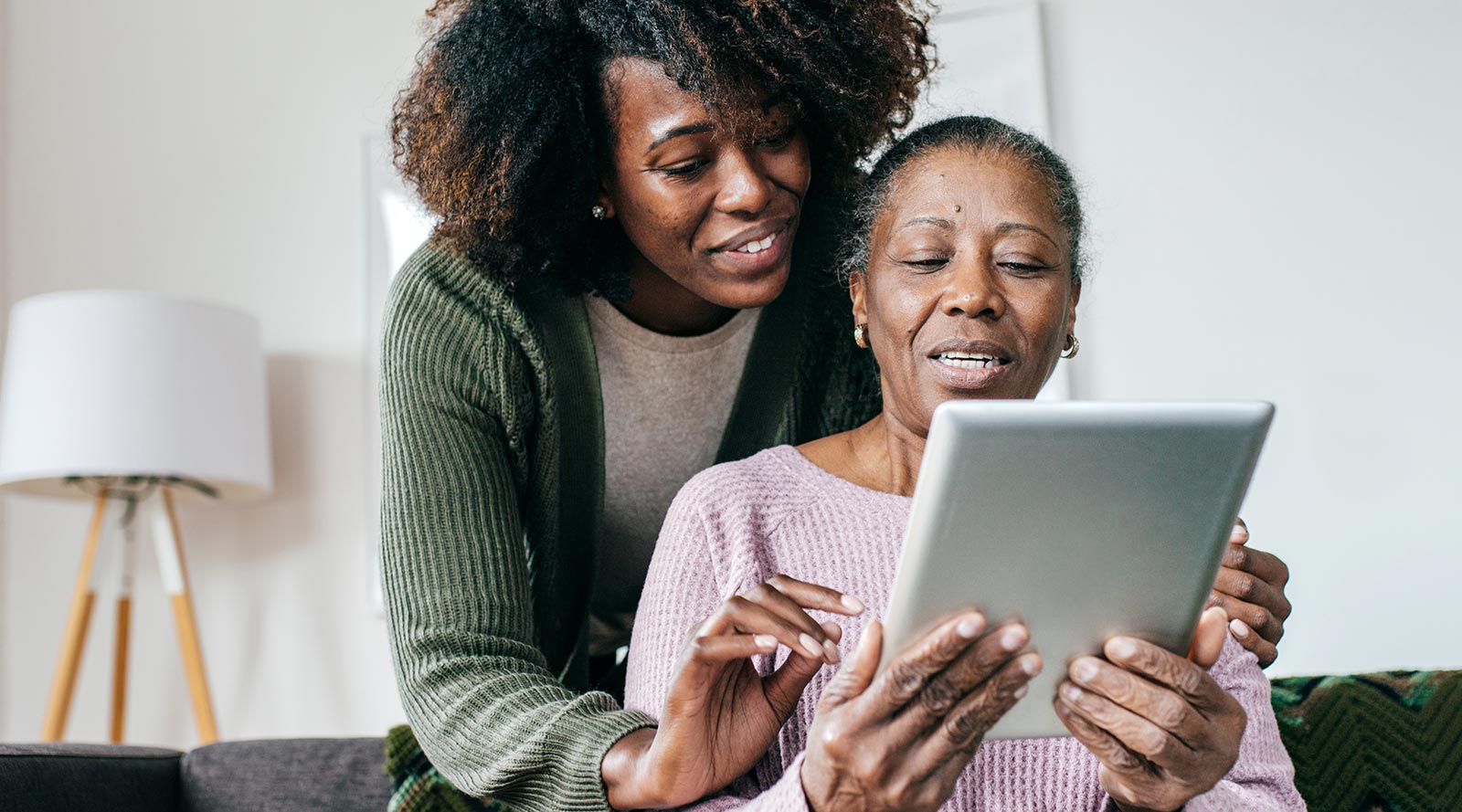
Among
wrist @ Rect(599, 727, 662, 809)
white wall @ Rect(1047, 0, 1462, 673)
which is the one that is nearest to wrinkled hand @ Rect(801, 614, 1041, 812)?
wrist @ Rect(599, 727, 662, 809)

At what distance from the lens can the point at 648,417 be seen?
5.46 feet

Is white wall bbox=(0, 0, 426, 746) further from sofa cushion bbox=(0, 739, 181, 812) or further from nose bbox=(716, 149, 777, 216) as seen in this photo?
nose bbox=(716, 149, 777, 216)

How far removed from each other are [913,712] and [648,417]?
2.61 ft

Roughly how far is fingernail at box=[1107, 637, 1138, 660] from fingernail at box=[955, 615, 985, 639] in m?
0.11

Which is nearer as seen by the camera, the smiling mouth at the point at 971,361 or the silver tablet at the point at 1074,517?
the silver tablet at the point at 1074,517

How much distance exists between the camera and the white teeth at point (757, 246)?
1.45 m

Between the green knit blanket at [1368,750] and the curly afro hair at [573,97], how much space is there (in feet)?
2.13

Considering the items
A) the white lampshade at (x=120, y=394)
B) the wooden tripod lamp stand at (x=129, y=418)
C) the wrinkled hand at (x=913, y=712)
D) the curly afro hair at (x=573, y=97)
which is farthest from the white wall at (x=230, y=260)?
the wrinkled hand at (x=913, y=712)

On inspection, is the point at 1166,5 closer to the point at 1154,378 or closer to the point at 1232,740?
the point at 1154,378

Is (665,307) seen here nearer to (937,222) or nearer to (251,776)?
(937,222)

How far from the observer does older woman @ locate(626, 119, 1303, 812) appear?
936 millimetres

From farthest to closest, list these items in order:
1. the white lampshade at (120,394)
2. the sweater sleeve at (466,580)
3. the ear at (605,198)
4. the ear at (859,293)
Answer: the white lampshade at (120,394) < the ear at (605,198) < the ear at (859,293) < the sweater sleeve at (466,580)

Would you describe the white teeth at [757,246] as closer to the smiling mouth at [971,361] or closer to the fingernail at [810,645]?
the smiling mouth at [971,361]

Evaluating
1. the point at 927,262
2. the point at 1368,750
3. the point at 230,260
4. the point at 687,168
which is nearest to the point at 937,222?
the point at 927,262
